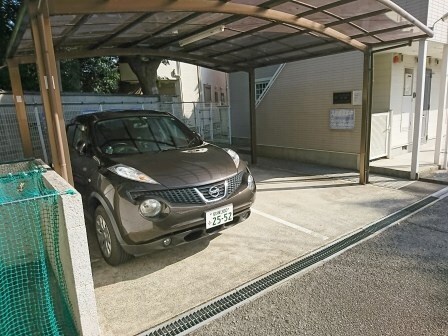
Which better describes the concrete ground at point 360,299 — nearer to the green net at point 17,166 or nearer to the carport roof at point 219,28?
the green net at point 17,166

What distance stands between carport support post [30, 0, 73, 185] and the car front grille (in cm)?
86

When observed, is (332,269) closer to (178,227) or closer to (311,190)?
(178,227)

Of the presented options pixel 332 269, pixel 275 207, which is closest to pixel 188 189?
pixel 332 269

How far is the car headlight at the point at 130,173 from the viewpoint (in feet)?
9.69

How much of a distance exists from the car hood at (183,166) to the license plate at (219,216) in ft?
0.99

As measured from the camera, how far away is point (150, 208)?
2.84 m

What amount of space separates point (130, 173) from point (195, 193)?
667 mm

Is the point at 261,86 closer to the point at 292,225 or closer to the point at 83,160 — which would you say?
the point at 292,225

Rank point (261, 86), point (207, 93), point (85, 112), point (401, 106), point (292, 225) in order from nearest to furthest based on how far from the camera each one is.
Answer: point (292, 225), point (85, 112), point (401, 106), point (261, 86), point (207, 93)

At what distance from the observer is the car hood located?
3.02m

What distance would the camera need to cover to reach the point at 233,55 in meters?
6.83

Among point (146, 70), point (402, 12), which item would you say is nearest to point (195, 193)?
point (402, 12)

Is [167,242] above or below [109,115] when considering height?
below

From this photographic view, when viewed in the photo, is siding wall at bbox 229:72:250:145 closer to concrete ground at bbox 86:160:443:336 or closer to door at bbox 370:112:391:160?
door at bbox 370:112:391:160
